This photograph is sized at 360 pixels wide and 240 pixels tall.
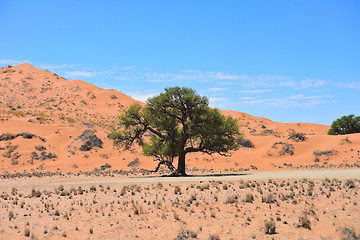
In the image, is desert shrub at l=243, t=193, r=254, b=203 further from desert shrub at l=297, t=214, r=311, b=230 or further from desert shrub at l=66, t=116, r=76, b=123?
desert shrub at l=66, t=116, r=76, b=123

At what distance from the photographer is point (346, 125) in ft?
222

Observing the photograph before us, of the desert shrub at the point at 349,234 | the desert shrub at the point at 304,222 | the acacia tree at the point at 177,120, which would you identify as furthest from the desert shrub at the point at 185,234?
the acacia tree at the point at 177,120

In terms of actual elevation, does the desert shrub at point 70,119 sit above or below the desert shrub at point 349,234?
above

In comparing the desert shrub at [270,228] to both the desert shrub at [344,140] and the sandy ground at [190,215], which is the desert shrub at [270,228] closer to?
the sandy ground at [190,215]

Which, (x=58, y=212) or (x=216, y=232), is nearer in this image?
(x=216, y=232)

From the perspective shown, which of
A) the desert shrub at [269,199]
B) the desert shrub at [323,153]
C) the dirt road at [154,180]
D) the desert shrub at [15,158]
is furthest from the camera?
the desert shrub at [323,153]

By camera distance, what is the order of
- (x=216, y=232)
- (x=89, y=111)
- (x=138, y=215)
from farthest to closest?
(x=89, y=111), (x=138, y=215), (x=216, y=232)

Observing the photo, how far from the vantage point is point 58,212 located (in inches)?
531

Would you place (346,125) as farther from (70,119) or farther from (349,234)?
(349,234)

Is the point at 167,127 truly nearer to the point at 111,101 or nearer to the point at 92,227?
the point at 92,227

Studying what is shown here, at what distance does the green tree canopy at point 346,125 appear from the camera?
66.6 metres

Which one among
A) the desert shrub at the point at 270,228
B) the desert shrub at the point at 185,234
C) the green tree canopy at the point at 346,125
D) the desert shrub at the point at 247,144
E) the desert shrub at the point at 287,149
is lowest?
the desert shrub at the point at 185,234

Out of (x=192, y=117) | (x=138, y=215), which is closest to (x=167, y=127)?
(x=192, y=117)

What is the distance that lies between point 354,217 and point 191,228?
20.2 feet
